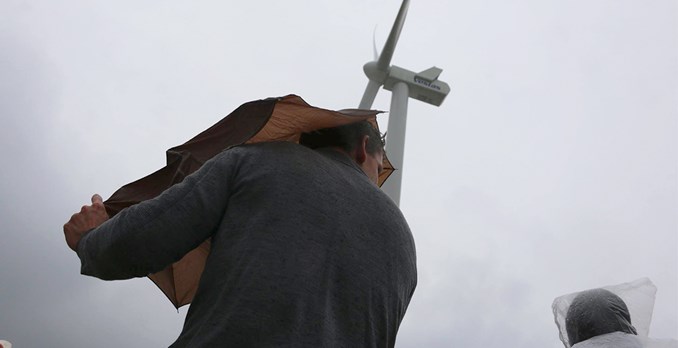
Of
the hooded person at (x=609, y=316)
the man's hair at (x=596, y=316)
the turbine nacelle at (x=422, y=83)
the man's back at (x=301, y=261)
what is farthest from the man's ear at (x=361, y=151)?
the turbine nacelle at (x=422, y=83)

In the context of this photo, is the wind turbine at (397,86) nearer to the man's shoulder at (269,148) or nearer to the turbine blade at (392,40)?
the turbine blade at (392,40)

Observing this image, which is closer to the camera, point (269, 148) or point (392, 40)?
point (269, 148)

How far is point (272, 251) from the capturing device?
204 centimetres

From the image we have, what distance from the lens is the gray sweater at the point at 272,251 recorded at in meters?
1.92

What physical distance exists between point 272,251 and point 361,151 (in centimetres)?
93

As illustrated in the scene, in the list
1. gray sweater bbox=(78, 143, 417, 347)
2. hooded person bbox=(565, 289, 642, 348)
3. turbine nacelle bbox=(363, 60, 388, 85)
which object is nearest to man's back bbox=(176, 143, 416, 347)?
gray sweater bbox=(78, 143, 417, 347)

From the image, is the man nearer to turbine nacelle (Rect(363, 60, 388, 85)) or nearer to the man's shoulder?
the man's shoulder

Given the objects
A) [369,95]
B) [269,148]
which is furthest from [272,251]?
[369,95]

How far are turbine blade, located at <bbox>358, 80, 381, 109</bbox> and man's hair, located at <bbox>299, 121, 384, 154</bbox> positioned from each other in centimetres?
1556

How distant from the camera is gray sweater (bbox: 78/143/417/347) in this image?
6.31 ft

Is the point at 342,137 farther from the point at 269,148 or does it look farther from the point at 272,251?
the point at 272,251

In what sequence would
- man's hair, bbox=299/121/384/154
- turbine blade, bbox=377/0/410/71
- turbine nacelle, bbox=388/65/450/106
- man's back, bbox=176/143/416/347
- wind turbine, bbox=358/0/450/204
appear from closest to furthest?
man's back, bbox=176/143/416/347, man's hair, bbox=299/121/384/154, wind turbine, bbox=358/0/450/204, turbine blade, bbox=377/0/410/71, turbine nacelle, bbox=388/65/450/106

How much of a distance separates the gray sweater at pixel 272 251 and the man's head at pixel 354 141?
0.38 metres

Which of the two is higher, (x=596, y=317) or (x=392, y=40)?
(x=392, y=40)
